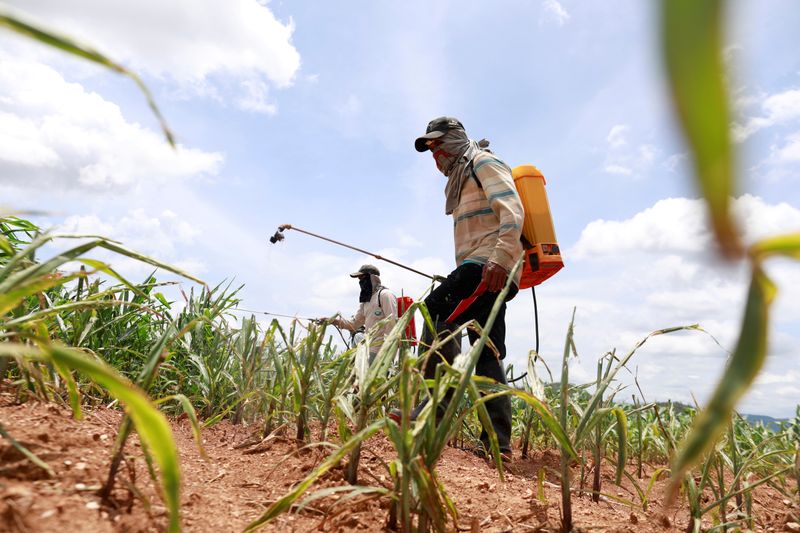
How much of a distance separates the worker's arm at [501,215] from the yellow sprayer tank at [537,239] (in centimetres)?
20

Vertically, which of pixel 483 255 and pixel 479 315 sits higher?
pixel 483 255

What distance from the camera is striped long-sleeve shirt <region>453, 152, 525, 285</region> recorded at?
2877 millimetres

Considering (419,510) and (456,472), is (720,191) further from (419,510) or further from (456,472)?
(456,472)

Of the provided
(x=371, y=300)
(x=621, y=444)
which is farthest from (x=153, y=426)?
(x=371, y=300)

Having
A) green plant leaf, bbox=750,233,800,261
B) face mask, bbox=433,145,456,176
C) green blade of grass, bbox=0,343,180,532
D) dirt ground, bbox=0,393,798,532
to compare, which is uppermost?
face mask, bbox=433,145,456,176

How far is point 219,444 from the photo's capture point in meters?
2.23

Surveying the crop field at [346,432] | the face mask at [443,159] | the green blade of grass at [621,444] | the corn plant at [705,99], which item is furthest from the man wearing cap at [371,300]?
the corn plant at [705,99]

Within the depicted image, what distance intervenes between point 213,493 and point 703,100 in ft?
4.47

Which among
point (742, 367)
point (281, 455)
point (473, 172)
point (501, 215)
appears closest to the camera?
point (742, 367)

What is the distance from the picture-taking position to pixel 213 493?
130cm

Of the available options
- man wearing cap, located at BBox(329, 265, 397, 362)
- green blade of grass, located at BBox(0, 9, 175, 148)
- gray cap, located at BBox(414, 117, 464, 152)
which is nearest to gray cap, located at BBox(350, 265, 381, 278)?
man wearing cap, located at BBox(329, 265, 397, 362)

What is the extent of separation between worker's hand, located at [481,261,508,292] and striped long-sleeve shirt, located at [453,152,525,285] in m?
0.02

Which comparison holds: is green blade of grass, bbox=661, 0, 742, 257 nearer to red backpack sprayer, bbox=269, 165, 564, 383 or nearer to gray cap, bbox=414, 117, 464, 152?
red backpack sprayer, bbox=269, 165, 564, 383

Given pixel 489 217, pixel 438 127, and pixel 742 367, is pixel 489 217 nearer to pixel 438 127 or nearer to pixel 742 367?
pixel 438 127
